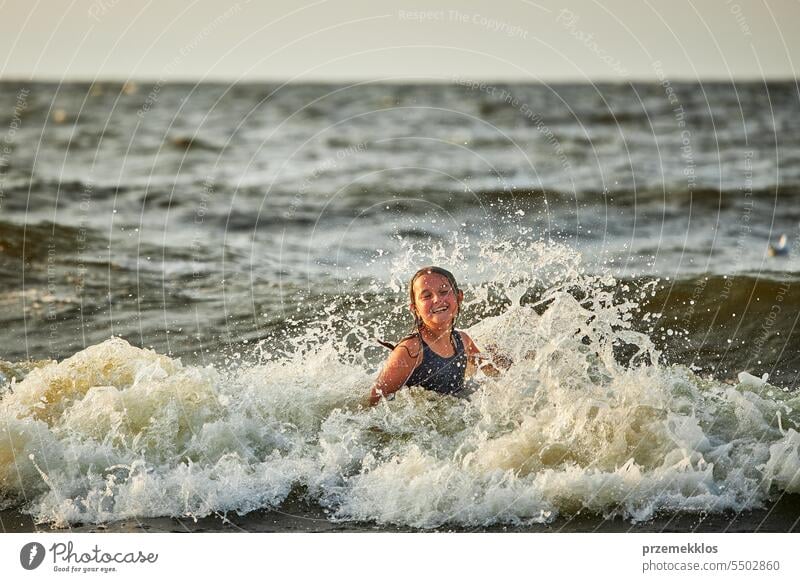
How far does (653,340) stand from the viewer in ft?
20.2

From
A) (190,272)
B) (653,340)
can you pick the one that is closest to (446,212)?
(190,272)

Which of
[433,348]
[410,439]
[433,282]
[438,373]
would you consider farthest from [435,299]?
[410,439]

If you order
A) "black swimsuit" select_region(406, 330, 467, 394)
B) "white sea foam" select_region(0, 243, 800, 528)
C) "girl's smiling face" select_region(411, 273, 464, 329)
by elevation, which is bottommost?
"white sea foam" select_region(0, 243, 800, 528)

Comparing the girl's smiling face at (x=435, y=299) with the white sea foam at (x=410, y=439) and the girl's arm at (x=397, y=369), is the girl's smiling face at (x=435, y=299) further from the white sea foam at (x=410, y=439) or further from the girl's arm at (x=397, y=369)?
the white sea foam at (x=410, y=439)

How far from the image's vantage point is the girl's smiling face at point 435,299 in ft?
15.4

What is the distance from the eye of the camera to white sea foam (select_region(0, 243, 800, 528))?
166 inches

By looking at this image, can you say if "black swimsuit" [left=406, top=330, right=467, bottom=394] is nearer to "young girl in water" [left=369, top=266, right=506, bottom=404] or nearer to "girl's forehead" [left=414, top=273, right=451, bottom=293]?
"young girl in water" [left=369, top=266, right=506, bottom=404]

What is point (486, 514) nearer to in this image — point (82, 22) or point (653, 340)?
point (653, 340)

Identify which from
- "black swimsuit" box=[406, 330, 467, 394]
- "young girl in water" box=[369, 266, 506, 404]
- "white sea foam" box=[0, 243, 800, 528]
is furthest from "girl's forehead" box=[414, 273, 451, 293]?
"white sea foam" box=[0, 243, 800, 528]

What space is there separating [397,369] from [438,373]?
19 centimetres

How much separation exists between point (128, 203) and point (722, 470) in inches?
247

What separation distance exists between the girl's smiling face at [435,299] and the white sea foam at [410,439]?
1.19ft

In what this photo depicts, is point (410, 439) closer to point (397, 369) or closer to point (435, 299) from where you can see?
point (397, 369)

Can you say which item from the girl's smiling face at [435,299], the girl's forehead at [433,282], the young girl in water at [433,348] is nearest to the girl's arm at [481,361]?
the young girl in water at [433,348]
